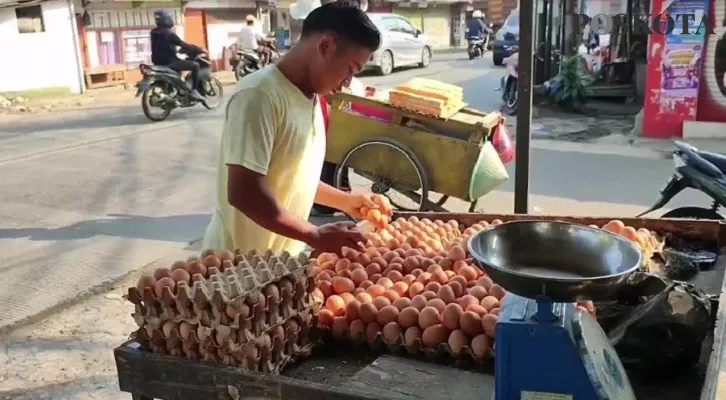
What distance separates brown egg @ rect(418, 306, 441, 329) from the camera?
220 cm

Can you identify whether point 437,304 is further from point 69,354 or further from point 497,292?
point 69,354

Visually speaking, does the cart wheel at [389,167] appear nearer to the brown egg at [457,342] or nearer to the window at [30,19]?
the brown egg at [457,342]

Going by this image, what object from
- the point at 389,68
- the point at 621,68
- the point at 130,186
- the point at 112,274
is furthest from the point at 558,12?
the point at 112,274

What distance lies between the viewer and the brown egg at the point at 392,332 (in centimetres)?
220

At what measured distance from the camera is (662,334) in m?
2.05

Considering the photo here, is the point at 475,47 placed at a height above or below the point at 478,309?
below

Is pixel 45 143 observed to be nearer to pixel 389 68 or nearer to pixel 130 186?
pixel 130 186

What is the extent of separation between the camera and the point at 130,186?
821cm

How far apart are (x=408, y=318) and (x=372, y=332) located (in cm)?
13

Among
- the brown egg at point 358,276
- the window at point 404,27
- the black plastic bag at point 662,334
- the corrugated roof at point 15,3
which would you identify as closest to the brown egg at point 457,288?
the brown egg at point 358,276

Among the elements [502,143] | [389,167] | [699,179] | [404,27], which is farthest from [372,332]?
[404,27]

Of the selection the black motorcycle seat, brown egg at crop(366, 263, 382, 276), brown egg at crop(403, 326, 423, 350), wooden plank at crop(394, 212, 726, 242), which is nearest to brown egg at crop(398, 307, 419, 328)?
brown egg at crop(403, 326, 423, 350)

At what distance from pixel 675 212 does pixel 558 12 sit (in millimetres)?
10278

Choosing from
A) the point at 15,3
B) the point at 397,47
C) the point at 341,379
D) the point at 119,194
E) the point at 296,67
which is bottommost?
the point at 119,194
